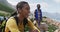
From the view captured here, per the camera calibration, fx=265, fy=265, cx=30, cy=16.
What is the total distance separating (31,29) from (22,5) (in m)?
0.37

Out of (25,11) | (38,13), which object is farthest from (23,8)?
(38,13)

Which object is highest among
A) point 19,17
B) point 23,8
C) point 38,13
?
point 23,8

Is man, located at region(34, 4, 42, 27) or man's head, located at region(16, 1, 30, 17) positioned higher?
man's head, located at region(16, 1, 30, 17)

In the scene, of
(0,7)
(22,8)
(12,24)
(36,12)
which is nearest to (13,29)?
(12,24)

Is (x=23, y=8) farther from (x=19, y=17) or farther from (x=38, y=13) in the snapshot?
(x=38, y=13)

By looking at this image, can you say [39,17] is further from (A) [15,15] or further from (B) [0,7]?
(B) [0,7]

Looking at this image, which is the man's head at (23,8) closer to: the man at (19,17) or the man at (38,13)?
the man at (19,17)

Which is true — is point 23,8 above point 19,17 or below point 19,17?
above

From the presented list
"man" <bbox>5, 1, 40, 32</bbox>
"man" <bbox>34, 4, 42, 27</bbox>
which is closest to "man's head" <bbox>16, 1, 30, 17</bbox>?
"man" <bbox>5, 1, 40, 32</bbox>

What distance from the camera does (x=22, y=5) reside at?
3.23 meters

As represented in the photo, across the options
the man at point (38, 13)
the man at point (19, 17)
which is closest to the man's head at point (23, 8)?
→ the man at point (19, 17)

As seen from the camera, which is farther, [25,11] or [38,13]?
[38,13]

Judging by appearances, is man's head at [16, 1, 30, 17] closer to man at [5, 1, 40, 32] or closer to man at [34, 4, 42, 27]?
man at [5, 1, 40, 32]

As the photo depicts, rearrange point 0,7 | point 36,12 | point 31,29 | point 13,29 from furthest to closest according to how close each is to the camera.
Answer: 1. point 0,7
2. point 36,12
3. point 31,29
4. point 13,29
